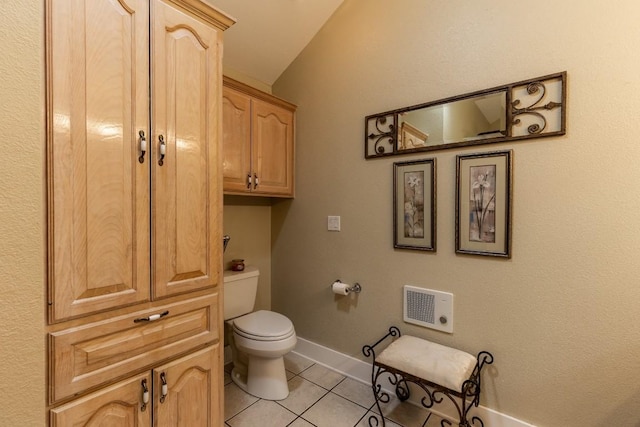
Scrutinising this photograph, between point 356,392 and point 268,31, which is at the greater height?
point 268,31

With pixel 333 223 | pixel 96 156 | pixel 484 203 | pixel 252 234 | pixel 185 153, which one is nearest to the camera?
pixel 96 156

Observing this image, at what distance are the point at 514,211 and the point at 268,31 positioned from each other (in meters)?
2.04

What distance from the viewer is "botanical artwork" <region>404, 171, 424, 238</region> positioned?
1.83 meters

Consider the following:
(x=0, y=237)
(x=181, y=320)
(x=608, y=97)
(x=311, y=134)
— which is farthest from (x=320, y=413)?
(x=608, y=97)

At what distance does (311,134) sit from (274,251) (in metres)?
1.08

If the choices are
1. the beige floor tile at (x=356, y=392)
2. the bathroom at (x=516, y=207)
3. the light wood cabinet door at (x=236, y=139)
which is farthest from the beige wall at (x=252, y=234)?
the beige floor tile at (x=356, y=392)

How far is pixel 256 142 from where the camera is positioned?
86.1 inches

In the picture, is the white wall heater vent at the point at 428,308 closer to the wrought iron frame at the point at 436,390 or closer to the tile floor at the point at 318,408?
the wrought iron frame at the point at 436,390

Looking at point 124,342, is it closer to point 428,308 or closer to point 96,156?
point 96,156

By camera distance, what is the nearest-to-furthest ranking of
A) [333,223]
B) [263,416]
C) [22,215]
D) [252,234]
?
[22,215] < [263,416] < [333,223] < [252,234]

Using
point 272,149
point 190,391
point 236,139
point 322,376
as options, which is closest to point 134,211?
point 190,391

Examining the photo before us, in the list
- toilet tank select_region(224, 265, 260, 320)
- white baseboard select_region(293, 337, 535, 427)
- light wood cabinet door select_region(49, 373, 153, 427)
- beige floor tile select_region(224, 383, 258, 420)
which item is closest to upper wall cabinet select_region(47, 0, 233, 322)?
light wood cabinet door select_region(49, 373, 153, 427)

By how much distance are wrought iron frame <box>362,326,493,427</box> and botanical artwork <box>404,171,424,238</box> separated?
0.67m

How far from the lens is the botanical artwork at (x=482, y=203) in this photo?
5.23 feet
